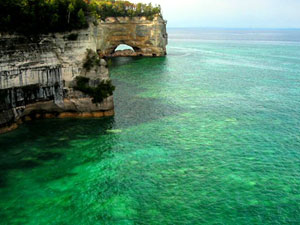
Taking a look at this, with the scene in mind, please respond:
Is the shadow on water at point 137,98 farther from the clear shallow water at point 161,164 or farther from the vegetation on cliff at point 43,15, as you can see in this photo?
the vegetation on cliff at point 43,15

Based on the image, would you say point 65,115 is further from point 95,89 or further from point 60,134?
point 95,89

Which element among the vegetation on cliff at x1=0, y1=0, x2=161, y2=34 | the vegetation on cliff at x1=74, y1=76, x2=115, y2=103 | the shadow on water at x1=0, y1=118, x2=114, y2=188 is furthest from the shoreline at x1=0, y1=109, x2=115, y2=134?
the vegetation on cliff at x1=0, y1=0, x2=161, y2=34

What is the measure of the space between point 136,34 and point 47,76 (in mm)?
79673

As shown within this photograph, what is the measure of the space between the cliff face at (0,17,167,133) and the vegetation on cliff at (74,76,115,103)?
50cm

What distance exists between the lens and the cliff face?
4241 cm

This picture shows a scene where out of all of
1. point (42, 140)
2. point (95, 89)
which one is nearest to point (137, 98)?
point (95, 89)

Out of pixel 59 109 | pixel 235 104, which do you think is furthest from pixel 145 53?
pixel 59 109

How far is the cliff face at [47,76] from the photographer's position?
42406mm

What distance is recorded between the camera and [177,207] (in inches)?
1158

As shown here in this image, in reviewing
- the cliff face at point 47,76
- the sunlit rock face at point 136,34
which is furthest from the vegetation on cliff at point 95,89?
the sunlit rock face at point 136,34

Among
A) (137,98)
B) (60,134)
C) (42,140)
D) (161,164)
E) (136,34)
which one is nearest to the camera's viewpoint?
(161,164)

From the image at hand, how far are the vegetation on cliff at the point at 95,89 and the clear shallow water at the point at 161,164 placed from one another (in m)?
3.64

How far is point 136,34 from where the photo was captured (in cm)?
12169

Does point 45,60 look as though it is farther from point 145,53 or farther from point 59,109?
point 145,53
